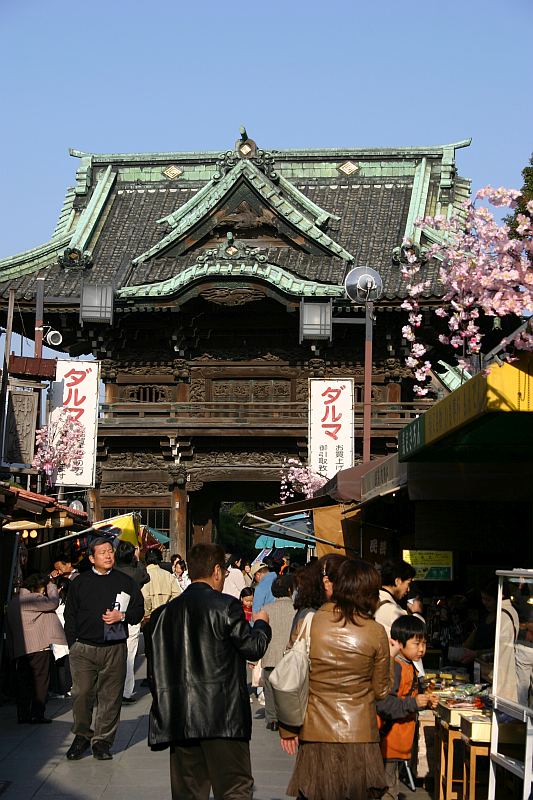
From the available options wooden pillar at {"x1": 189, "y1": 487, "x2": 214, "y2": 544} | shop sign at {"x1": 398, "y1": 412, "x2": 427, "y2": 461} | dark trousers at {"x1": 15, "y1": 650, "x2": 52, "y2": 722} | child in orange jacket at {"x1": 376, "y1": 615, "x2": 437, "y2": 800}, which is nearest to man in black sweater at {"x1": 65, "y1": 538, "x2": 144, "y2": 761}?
dark trousers at {"x1": 15, "y1": 650, "x2": 52, "y2": 722}

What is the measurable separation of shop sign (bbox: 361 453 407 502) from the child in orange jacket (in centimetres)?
446

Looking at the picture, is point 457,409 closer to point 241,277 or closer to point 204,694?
point 204,694

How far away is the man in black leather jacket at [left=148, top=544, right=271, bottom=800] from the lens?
7066 millimetres

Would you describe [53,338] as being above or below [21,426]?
above

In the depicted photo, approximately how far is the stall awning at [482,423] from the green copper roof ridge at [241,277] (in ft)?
60.0

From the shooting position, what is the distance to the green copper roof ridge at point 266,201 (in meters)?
31.8

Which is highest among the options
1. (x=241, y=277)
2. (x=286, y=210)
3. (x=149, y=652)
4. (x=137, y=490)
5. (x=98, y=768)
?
(x=286, y=210)

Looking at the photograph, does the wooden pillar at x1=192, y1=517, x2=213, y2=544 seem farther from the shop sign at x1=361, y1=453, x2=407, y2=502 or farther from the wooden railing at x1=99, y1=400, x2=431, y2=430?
the shop sign at x1=361, y1=453, x2=407, y2=502

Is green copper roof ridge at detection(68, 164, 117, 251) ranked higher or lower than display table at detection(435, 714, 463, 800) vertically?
higher

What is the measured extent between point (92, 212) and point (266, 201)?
6228mm

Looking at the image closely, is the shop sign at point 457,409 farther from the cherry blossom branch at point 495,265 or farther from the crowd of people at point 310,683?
the crowd of people at point 310,683

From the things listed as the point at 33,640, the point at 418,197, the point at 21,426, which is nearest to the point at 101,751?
the point at 33,640

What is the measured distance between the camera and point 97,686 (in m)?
11.0

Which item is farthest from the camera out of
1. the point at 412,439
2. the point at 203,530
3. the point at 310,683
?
the point at 203,530
